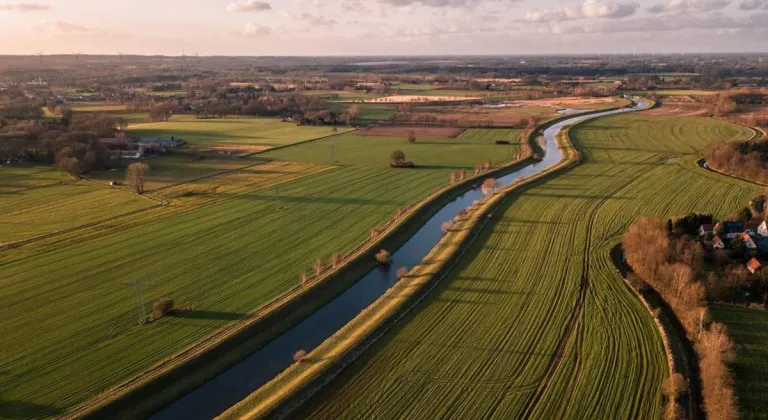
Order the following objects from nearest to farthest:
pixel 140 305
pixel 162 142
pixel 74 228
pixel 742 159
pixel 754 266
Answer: pixel 140 305 → pixel 754 266 → pixel 74 228 → pixel 742 159 → pixel 162 142

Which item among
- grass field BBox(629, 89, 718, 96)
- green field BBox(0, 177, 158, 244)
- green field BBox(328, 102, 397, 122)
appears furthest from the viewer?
grass field BBox(629, 89, 718, 96)

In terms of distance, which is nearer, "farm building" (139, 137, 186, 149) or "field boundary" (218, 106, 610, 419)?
"field boundary" (218, 106, 610, 419)

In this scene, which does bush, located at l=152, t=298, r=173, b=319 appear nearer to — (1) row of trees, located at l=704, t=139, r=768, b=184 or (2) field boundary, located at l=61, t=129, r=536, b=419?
(2) field boundary, located at l=61, t=129, r=536, b=419

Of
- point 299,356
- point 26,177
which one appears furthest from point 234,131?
point 299,356

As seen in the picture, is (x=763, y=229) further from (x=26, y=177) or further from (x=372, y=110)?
(x=372, y=110)

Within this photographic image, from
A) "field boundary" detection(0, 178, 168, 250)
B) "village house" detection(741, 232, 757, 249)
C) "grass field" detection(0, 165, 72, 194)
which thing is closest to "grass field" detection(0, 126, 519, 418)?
"field boundary" detection(0, 178, 168, 250)

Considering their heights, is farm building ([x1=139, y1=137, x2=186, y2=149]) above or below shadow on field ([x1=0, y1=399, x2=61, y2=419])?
above

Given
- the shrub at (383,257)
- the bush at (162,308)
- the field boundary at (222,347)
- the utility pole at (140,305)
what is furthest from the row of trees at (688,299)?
the utility pole at (140,305)
